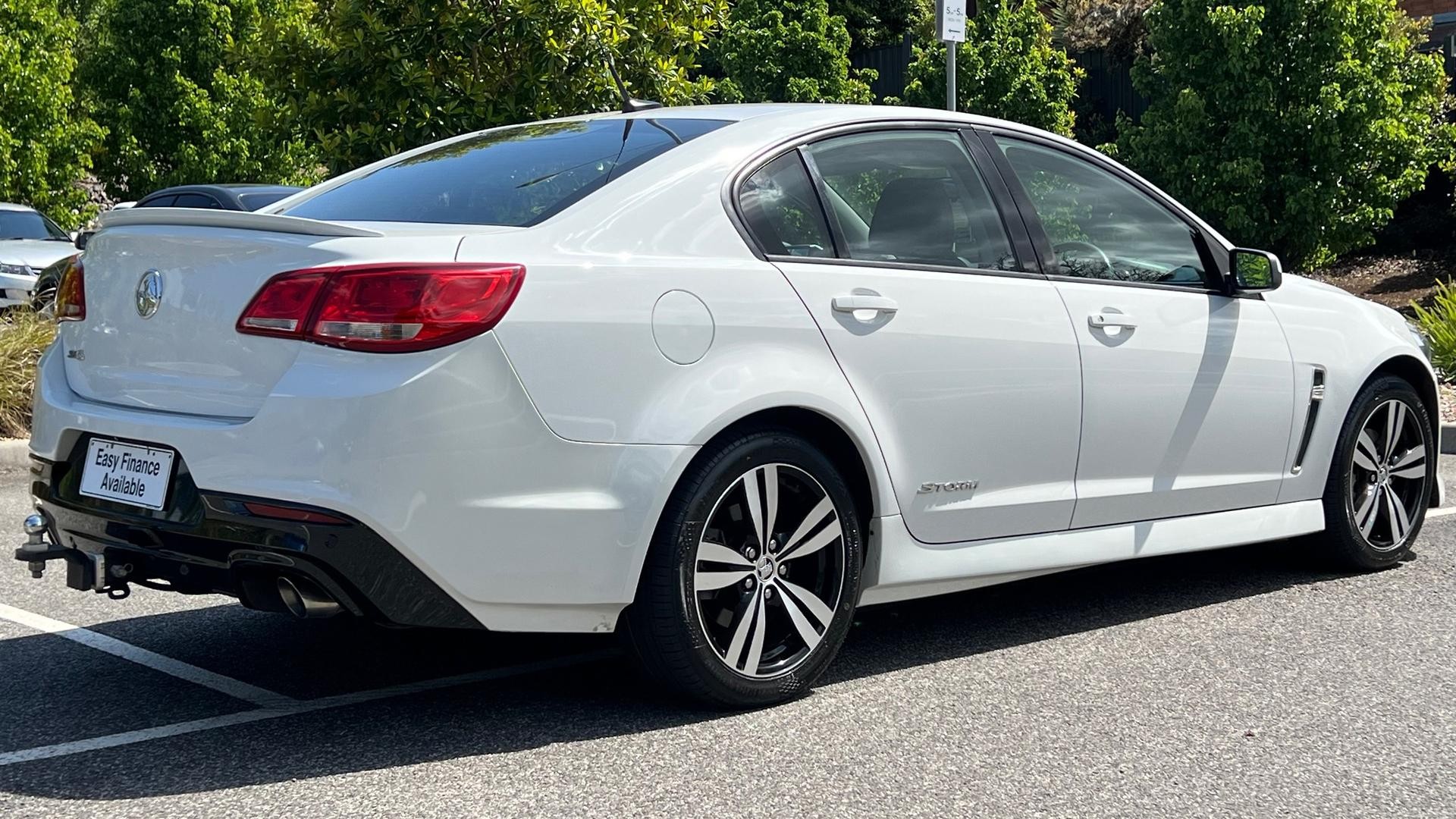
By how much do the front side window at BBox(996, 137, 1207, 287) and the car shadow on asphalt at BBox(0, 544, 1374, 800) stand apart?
116cm

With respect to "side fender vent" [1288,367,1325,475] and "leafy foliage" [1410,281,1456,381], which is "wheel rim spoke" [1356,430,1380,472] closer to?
"side fender vent" [1288,367,1325,475]

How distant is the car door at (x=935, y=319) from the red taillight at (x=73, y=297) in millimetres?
1763

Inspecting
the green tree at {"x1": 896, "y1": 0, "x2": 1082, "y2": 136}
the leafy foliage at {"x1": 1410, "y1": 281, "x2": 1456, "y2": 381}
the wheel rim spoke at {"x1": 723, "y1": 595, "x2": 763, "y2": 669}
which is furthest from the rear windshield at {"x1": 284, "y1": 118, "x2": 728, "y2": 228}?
the green tree at {"x1": 896, "y1": 0, "x2": 1082, "y2": 136}

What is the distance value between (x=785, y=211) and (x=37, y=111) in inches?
766

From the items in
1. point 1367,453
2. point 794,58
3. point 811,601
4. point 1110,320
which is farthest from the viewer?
point 794,58

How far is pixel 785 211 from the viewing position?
4.57 meters

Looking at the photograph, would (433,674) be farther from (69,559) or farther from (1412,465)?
(1412,465)

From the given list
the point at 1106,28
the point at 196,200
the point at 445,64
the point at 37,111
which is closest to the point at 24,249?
the point at 196,200

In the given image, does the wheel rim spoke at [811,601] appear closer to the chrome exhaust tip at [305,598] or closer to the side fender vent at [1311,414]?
the chrome exhaust tip at [305,598]

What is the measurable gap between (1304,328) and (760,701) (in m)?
2.64

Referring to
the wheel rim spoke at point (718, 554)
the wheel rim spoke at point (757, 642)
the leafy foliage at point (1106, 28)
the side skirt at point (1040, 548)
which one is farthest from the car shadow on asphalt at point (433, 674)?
the leafy foliage at point (1106, 28)

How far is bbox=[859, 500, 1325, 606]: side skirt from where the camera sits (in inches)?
183

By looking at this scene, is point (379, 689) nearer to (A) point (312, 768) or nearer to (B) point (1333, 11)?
(A) point (312, 768)

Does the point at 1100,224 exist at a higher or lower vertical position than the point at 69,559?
higher
